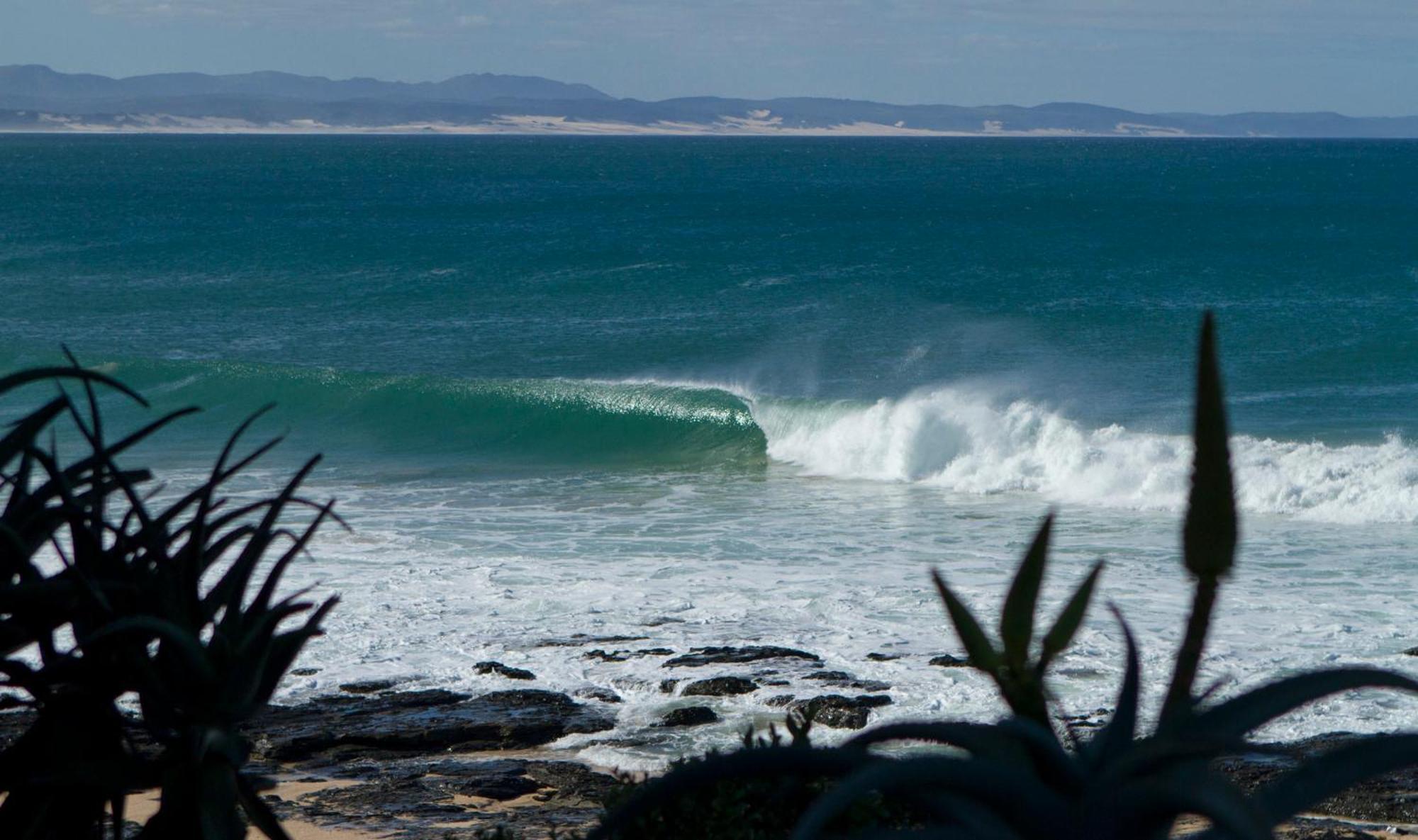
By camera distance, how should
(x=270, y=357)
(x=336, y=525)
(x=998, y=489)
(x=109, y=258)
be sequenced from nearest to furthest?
1. (x=336, y=525)
2. (x=998, y=489)
3. (x=270, y=357)
4. (x=109, y=258)

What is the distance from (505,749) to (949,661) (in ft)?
10.2

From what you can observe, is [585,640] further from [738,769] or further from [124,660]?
[738,769]

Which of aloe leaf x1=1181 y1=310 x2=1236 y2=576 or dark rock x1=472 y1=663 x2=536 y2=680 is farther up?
aloe leaf x1=1181 y1=310 x2=1236 y2=576

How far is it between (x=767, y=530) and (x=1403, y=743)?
13.7 m

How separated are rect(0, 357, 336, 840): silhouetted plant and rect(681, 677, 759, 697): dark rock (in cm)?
610

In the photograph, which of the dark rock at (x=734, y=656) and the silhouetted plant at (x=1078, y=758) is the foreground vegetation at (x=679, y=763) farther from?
the dark rock at (x=734, y=656)

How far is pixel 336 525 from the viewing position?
15.3 m

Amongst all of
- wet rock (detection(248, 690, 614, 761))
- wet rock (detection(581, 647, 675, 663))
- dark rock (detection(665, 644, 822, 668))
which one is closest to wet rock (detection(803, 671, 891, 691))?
dark rock (detection(665, 644, 822, 668))

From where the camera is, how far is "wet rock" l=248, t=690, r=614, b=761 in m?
8.68

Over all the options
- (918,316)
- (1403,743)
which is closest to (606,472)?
(918,316)

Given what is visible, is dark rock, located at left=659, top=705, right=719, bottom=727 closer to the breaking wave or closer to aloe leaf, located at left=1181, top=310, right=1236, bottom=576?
aloe leaf, located at left=1181, top=310, right=1236, bottom=576

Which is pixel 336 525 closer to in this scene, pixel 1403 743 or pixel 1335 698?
pixel 1335 698

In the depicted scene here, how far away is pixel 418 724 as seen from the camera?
9.06 meters

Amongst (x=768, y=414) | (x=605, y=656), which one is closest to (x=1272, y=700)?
(x=605, y=656)
